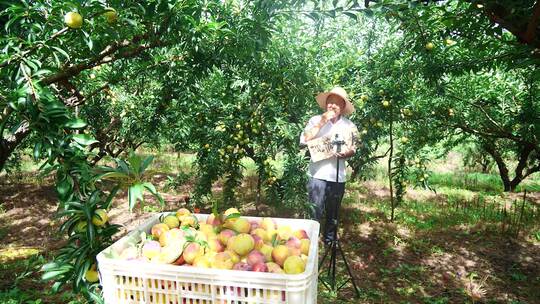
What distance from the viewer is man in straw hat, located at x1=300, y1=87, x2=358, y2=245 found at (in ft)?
9.11

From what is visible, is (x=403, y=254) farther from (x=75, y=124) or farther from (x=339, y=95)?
(x=75, y=124)

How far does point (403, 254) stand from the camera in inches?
161

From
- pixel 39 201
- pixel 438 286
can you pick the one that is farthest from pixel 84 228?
pixel 39 201

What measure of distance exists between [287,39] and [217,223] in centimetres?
204

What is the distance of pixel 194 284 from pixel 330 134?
1.97 metres

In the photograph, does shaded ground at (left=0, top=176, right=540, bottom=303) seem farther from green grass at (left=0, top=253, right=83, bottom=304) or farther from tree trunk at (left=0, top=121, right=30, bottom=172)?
tree trunk at (left=0, top=121, right=30, bottom=172)

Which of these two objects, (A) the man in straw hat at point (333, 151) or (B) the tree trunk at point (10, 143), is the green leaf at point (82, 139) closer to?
(B) the tree trunk at point (10, 143)

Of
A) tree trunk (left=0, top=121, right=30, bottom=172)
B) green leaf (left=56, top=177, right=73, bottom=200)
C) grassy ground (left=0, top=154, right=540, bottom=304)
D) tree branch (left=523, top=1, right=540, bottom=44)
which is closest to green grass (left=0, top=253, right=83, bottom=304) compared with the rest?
grassy ground (left=0, top=154, right=540, bottom=304)

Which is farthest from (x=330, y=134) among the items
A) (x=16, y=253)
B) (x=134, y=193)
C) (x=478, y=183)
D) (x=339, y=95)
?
(x=478, y=183)

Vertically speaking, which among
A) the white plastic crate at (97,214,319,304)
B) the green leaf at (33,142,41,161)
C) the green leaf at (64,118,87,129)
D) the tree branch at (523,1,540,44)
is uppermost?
Result: the tree branch at (523,1,540,44)

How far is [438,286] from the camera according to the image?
3.34 metres

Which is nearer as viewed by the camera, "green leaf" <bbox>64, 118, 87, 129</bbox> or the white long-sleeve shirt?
"green leaf" <bbox>64, 118, 87, 129</bbox>

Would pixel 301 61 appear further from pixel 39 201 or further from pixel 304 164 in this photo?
pixel 39 201

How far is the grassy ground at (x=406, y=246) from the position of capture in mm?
3131
